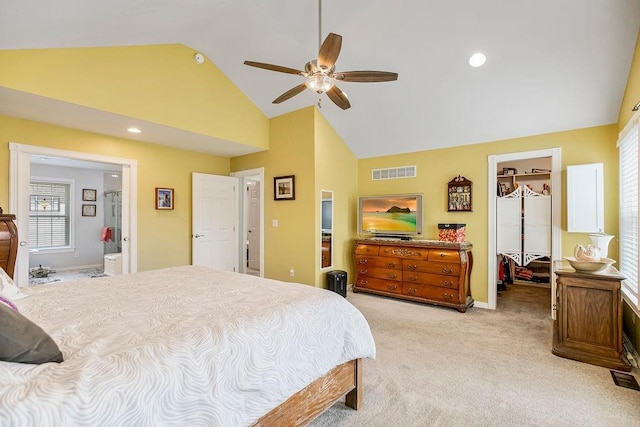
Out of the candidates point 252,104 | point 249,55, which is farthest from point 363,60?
point 252,104

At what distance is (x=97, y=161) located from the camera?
399 centimetres

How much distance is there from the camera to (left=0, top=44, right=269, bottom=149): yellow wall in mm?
2736

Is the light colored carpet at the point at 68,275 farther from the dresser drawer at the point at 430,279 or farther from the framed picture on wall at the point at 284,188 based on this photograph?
the dresser drawer at the point at 430,279

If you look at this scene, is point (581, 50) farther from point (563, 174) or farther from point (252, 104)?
point (252, 104)

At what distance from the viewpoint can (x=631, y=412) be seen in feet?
6.29

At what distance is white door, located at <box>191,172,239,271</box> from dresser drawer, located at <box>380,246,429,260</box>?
269 cm

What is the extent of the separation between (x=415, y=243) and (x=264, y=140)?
2.82 meters

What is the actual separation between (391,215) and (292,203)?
156 cm

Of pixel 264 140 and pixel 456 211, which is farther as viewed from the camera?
pixel 264 140

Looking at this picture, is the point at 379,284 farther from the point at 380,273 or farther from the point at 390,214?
the point at 390,214

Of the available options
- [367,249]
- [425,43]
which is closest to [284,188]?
[367,249]

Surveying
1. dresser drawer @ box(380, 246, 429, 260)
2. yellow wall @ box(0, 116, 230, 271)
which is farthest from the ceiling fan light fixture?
yellow wall @ box(0, 116, 230, 271)

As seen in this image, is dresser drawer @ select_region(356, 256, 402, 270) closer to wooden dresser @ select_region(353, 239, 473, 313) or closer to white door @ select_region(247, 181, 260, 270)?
wooden dresser @ select_region(353, 239, 473, 313)

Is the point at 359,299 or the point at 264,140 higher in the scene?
the point at 264,140
